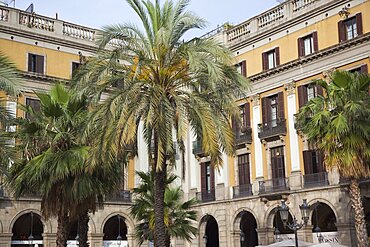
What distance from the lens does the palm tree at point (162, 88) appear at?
62.4 feet

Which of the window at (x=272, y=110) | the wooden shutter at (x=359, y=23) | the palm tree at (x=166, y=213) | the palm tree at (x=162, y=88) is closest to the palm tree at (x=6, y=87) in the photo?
the palm tree at (x=162, y=88)

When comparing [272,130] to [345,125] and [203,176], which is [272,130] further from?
[345,125]

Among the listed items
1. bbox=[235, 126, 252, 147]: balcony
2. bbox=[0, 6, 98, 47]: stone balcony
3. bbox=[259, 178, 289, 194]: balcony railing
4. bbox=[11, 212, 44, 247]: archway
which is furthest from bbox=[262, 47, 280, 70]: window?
bbox=[11, 212, 44, 247]: archway

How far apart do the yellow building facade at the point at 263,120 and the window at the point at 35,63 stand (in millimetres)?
69

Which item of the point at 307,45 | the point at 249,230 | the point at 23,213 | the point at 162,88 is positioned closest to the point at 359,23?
the point at 307,45

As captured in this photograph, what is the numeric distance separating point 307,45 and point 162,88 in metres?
19.2

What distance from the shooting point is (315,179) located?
1357 inches

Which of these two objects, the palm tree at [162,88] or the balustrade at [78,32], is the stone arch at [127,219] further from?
the palm tree at [162,88]

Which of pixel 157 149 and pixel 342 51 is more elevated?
pixel 342 51

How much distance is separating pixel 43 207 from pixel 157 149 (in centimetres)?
617

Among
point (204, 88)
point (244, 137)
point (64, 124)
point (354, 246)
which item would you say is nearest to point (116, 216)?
point (244, 137)

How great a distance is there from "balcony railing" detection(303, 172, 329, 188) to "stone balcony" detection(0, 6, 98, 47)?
735 inches

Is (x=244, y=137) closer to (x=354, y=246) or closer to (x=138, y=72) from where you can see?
(x=354, y=246)

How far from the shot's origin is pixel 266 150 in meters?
38.3
